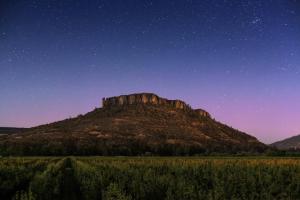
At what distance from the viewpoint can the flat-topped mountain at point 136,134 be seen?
104062mm

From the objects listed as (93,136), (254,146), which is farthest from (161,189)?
(254,146)

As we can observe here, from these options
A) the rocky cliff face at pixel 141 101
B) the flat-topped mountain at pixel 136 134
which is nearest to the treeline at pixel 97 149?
the flat-topped mountain at pixel 136 134

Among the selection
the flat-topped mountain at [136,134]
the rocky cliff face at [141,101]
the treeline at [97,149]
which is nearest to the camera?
the treeline at [97,149]

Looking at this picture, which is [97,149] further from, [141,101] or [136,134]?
[141,101]

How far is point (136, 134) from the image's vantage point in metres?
128

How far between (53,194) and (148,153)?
253 ft

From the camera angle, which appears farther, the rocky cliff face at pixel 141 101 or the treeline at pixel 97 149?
the rocky cliff face at pixel 141 101

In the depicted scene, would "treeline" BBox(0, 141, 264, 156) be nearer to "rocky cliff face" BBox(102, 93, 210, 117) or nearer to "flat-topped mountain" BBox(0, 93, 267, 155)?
"flat-topped mountain" BBox(0, 93, 267, 155)

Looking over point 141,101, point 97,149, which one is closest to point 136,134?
point 97,149

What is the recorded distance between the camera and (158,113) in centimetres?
15138

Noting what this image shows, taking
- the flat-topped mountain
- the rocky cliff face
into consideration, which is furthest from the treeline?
the rocky cliff face

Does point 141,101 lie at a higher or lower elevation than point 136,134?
higher

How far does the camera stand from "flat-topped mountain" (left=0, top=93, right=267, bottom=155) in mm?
104062

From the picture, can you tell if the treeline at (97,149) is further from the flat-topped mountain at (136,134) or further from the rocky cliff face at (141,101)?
the rocky cliff face at (141,101)
